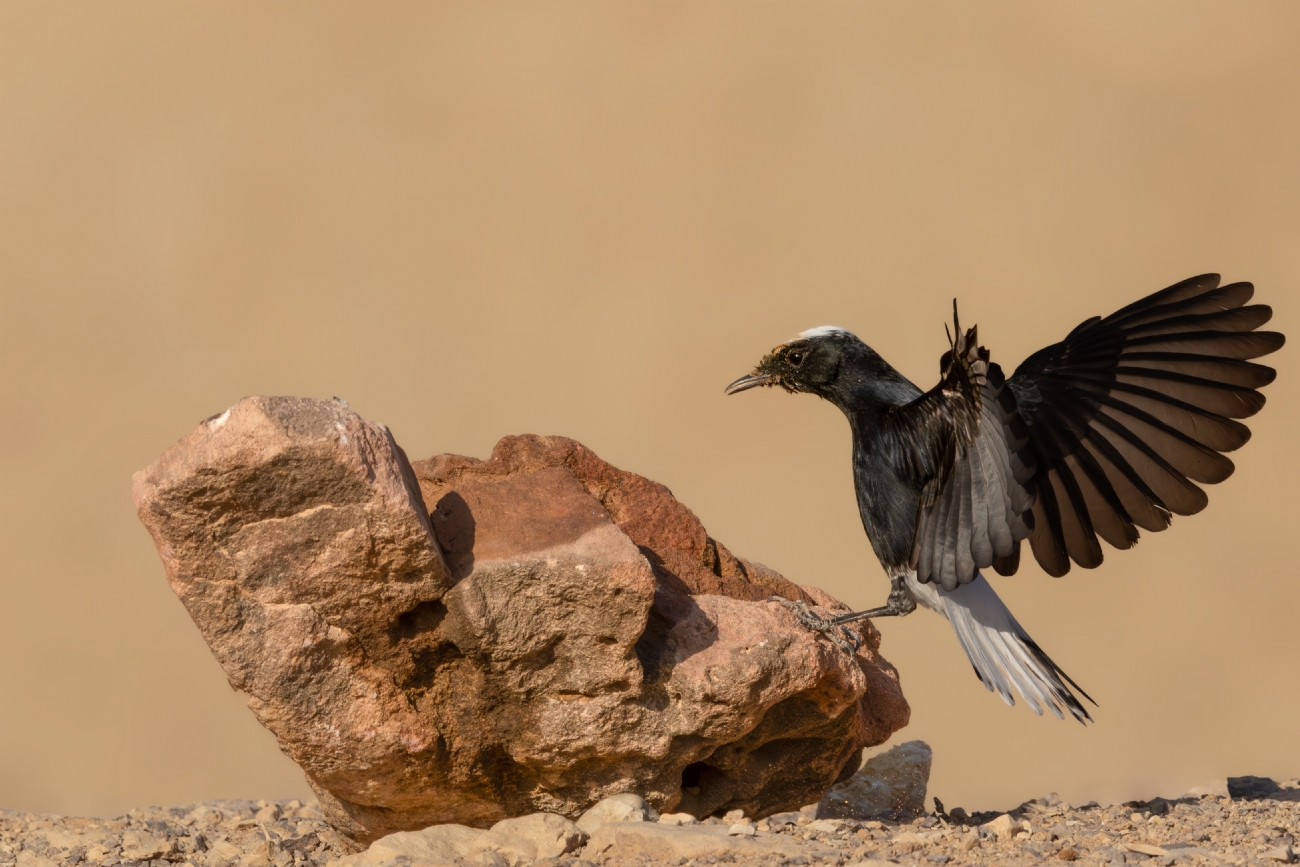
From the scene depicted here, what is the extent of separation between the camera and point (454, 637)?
5.37m

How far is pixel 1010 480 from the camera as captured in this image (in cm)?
550

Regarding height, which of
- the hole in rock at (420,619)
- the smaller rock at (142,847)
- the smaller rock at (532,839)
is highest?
the hole in rock at (420,619)

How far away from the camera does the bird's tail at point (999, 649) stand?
6.43 metres

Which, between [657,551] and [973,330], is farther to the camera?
[657,551]

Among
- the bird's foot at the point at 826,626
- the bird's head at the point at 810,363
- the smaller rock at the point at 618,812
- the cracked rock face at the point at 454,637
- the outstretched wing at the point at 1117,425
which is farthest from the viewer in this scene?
the bird's head at the point at 810,363

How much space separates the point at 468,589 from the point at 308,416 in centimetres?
97

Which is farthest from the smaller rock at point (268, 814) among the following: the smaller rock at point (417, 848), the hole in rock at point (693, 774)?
the hole in rock at point (693, 774)

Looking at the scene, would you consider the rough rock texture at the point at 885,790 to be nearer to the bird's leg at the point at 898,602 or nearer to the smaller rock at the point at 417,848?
the bird's leg at the point at 898,602

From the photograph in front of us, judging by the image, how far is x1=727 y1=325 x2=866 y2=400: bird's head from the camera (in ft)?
22.7

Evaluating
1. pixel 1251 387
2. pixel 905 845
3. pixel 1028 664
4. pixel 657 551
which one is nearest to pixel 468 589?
pixel 657 551

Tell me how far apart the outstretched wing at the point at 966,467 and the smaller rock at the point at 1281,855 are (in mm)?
1587

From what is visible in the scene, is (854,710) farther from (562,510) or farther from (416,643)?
(416,643)

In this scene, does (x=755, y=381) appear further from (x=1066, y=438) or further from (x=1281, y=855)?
(x=1281, y=855)

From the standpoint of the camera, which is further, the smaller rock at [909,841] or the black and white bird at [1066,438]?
the black and white bird at [1066,438]
